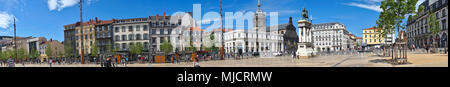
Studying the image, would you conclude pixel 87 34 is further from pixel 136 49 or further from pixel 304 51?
pixel 304 51

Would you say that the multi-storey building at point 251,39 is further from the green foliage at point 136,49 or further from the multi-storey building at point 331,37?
the green foliage at point 136,49

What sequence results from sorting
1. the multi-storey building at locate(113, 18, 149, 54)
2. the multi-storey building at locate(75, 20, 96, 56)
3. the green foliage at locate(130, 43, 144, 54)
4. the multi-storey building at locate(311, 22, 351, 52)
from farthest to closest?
the multi-storey building at locate(311, 22, 351, 52), the multi-storey building at locate(75, 20, 96, 56), the multi-storey building at locate(113, 18, 149, 54), the green foliage at locate(130, 43, 144, 54)

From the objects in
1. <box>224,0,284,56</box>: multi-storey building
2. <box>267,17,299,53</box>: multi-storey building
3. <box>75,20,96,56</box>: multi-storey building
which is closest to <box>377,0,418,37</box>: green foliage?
<box>224,0,284,56</box>: multi-storey building

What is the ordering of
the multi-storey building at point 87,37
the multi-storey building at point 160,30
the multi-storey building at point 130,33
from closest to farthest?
the multi-storey building at point 130,33 → the multi-storey building at point 160,30 → the multi-storey building at point 87,37

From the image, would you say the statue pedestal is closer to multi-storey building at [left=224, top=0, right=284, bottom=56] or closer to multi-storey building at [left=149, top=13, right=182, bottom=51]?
multi-storey building at [left=149, top=13, right=182, bottom=51]

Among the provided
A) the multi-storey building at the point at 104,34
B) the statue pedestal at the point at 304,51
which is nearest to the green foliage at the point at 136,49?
the multi-storey building at the point at 104,34

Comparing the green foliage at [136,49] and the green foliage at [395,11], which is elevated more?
the green foliage at [395,11]

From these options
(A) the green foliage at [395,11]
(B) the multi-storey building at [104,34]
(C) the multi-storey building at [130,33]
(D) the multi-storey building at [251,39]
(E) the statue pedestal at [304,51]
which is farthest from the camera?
(D) the multi-storey building at [251,39]

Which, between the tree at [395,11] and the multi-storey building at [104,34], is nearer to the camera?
the tree at [395,11]

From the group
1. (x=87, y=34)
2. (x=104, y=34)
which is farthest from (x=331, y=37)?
(x=87, y=34)

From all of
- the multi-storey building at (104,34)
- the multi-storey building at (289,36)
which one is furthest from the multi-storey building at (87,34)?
the multi-storey building at (289,36)
